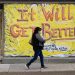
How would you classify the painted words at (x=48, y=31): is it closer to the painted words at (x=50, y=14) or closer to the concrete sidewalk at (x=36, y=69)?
the painted words at (x=50, y=14)

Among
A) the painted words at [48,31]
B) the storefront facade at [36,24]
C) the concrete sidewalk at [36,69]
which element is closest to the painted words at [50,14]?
the storefront facade at [36,24]

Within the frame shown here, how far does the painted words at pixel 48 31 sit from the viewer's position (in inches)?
649

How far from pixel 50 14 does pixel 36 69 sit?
295 cm

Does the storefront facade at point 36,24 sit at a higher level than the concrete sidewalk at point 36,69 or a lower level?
higher

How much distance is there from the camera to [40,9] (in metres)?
16.5

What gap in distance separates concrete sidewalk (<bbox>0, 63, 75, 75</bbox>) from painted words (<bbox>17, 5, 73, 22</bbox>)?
2.09 m

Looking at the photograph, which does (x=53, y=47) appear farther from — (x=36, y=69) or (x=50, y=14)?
(x=36, y=69)

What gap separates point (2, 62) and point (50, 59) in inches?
83.6

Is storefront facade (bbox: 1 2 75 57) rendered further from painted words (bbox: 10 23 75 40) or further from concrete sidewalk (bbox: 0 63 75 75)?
concrete sidewalk (bbox: 0 63 75 75)

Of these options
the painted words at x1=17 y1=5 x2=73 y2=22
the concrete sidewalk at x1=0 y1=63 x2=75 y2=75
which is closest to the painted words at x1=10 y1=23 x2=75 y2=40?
the painted words at x1=17 y1=5 x2=73 y2=22

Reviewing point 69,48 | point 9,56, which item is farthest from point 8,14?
point 69,48

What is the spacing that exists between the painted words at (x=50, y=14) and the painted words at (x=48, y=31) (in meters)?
0.36

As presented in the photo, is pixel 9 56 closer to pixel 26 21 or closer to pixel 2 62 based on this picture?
pixel 2 62

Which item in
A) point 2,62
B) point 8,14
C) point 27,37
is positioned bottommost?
point 2,62
